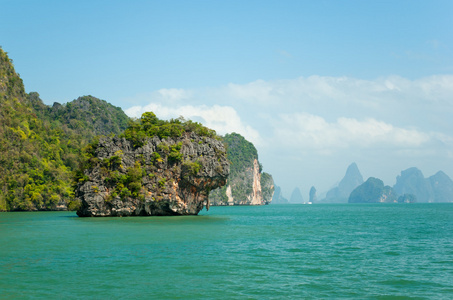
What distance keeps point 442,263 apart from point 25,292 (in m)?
17.4

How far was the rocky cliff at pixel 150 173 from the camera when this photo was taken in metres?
49.5

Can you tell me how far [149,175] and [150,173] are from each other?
46cm

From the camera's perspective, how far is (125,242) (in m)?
25.9

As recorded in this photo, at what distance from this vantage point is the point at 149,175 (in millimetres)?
50344

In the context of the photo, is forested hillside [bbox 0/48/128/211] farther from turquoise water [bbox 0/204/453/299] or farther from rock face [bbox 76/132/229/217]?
turquoise water [bbox 0/204/453/299]

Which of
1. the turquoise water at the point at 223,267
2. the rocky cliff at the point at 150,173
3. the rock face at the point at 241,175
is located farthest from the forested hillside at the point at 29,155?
the rock face at the point at 241,175

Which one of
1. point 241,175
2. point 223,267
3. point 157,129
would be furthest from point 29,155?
point 241,175

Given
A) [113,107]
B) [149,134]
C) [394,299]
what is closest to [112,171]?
[149,134]

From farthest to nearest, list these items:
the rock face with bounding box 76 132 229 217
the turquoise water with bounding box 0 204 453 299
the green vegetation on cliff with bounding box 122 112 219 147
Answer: the green vegetation on cliff with bounding box 122 112 219 147 → the rock face with bounding box 76 132 229 217 → the turquoise water with bounding box 0 204 453 299

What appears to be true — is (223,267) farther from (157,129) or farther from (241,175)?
(241,175)

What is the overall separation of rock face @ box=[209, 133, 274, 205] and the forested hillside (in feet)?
232

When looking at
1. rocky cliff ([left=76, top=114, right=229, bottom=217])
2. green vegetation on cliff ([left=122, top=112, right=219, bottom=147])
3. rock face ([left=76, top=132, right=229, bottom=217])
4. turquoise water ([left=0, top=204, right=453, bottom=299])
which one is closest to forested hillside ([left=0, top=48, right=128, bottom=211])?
rocky cliff ([left=76, top=114, right=229, bottom=217])

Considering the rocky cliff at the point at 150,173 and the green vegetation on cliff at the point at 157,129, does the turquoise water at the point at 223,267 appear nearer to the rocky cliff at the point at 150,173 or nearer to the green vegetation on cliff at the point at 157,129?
the rocky cliff at the point at 150,173

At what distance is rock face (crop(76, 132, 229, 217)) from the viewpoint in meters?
49.5
